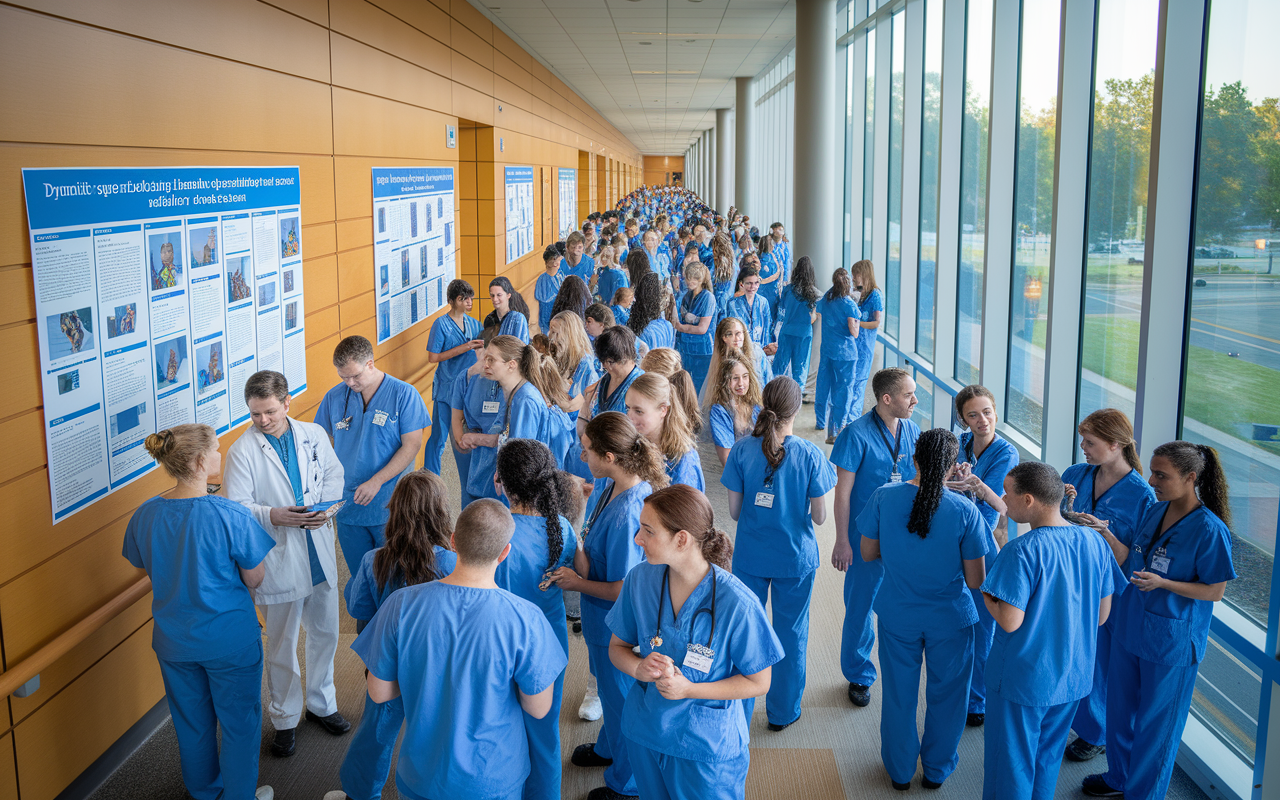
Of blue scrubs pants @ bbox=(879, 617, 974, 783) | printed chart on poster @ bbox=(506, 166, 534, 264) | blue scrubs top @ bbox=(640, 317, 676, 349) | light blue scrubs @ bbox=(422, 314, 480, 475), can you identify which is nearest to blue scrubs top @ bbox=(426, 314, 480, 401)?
light blue scrubs @ bbox=(422, 314, 480, 475)

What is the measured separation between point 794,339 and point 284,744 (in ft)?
20.7

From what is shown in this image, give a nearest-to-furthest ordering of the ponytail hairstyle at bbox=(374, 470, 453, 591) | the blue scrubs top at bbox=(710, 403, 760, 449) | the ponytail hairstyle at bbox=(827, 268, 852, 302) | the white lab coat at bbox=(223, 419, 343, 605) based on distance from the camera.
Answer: the ponytail hairstyle at bbox=(374, 470, 453, 591)
the white lab coat at bbox=(223, 419, 343, 605)
the blue scrubs top at bbox=(710, 403, 760, 449)
the ponytail hairstyle at bbox=(827, 268, 852, 302)

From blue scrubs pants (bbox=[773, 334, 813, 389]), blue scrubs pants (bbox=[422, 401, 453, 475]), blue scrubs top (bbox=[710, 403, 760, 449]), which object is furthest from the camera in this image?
blue scrubs pants (bbox=[773, 334, 813, 389])

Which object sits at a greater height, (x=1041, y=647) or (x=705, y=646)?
(x=705, y=646)

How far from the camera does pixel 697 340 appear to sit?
806cm

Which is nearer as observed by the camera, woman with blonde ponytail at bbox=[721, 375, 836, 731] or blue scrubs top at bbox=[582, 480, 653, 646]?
blue scrubs top at bbox=[582, 480, 653, 646]

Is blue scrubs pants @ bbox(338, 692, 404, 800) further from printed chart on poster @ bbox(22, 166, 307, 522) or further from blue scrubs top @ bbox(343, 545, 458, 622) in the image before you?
printed chart on poster @ bbox(22, 166, 307, 522)

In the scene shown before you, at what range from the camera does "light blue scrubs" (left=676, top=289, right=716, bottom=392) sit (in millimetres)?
7832

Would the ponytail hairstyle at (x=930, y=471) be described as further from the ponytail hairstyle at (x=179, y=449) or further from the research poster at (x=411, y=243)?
the research poster at (x=411, y=243)

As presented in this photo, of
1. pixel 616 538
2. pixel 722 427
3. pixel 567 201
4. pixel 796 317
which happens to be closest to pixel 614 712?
pixel 616 538

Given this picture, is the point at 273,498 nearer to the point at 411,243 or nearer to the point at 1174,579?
the point at 1174,579

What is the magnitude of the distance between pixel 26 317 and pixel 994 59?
5.73 metres

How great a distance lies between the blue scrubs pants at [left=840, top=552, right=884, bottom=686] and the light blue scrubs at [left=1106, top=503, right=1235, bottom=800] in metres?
1.03

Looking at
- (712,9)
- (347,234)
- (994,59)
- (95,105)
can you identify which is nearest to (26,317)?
(95,105)
